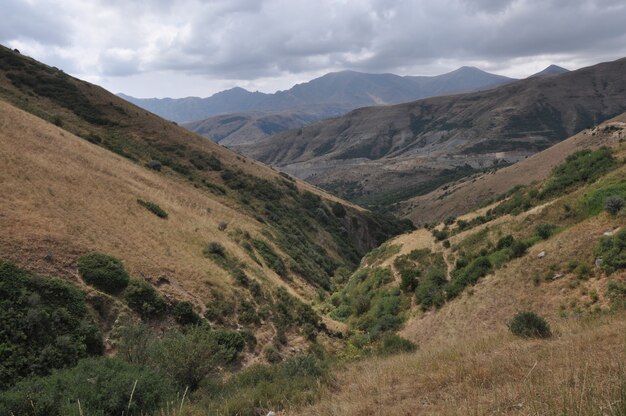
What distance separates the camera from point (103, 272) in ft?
59.8

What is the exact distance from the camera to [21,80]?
55.5 metres

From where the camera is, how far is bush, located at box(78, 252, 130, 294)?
17.9m

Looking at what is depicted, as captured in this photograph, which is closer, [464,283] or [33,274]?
[33,274]

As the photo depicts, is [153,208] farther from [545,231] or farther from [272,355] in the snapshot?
[545,231]

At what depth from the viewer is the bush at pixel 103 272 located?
705 inches

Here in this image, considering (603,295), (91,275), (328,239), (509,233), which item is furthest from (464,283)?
(328,239)

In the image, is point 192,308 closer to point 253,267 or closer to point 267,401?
point 253,267

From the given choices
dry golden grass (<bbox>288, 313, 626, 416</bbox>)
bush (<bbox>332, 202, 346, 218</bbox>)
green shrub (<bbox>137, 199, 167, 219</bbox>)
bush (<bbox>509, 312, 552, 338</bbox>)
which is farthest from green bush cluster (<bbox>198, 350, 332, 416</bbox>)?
bush (<bbox>332, 202, 346, 218</bbox>)

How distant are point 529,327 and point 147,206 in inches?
968

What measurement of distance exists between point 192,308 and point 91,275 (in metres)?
4.82

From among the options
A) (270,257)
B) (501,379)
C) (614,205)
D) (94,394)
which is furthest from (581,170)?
(94,394)

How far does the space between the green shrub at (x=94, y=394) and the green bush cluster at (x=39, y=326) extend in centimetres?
345

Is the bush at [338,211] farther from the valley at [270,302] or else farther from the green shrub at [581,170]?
the green shrub at [581,170]

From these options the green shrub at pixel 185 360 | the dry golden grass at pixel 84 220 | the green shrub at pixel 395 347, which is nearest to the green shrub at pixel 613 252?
the green shrub at pixel 395 347
